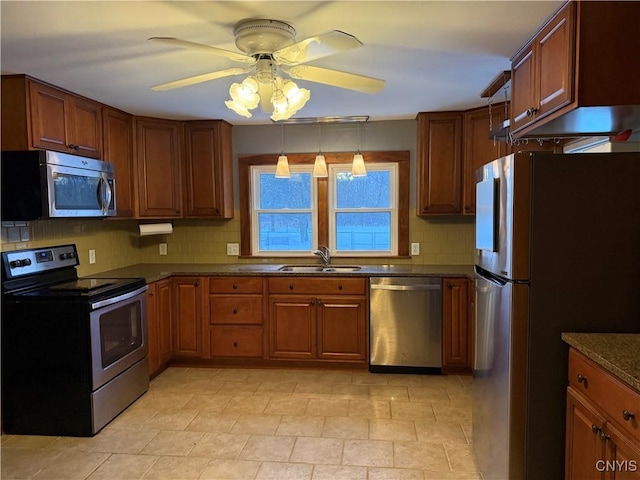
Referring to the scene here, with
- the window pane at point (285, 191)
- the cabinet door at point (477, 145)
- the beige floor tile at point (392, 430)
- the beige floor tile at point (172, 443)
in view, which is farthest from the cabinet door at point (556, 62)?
the beige floor tile at point (172, 443)

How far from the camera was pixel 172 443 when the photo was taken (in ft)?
8.70

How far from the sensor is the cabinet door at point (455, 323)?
362 centimetres

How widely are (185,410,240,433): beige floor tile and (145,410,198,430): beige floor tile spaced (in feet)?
0.15

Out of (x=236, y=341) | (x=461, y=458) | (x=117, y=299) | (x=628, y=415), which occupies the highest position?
(x=117, y=299)

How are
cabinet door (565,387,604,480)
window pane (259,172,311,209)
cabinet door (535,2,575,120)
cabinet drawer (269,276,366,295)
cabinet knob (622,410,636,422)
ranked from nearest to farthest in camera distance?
cabinet knob (622,410,636,422) → cabinet door (565,387,604,480) → cabinet door (535,2,575,120) → cabinet drawer (269,276,366,295) → window pane (259,172,311,209)

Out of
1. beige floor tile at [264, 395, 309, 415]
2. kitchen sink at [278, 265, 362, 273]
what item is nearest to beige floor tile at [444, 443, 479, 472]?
beige floor tile at [264, 395, 309, 415]

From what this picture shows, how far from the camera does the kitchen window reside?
421 centimetres

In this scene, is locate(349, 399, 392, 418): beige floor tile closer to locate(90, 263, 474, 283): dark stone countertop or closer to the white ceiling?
locate(90, 263, 474, 283): dark stone countertop

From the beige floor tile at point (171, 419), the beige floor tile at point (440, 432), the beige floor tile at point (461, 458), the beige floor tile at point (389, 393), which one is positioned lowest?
the beige floor tile at point (461, 458)

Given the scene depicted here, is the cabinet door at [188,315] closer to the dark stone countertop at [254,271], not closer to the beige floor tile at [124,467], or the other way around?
the dark stone countertop at [254,271]

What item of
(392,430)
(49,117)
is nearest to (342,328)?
(392,430)

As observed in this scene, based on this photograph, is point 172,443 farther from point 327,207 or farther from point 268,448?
point 327,207

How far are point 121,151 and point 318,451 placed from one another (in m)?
2.79

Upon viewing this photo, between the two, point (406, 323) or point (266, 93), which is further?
point (406, 323)
